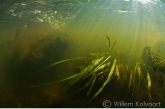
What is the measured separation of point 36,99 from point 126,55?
338cm

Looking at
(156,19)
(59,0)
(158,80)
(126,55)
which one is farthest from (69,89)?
(156,19)

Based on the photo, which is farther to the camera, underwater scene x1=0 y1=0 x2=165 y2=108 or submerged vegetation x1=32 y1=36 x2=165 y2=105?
underwater scene x1=0 y1=0 x2=165 y2=108

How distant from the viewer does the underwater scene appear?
2842 millimetres

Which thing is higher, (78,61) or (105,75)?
(105,75)

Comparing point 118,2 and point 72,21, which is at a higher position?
point 118,2

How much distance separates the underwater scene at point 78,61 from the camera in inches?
112

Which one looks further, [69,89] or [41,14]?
[41,14]

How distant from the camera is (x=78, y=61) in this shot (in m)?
4.32

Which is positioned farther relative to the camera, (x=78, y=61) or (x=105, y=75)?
(x=78, y=61)

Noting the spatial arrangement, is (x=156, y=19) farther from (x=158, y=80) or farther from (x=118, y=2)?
(x=158, y=80)

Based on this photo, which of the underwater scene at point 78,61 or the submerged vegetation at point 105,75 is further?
the underwater scene at point 78,61

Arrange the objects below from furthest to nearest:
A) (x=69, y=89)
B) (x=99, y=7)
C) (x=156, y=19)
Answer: (x=156, y=19) < (x=99, y=7) < (x=69, y=89)

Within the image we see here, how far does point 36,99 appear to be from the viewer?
2891 mm

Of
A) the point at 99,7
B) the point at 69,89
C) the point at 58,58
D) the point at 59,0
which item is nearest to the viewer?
the point at 69,89
